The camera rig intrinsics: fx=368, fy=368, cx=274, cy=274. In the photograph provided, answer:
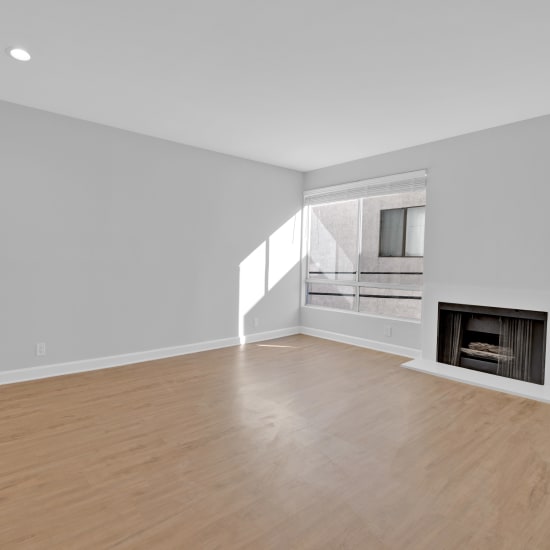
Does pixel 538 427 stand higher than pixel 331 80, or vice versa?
pixel 331 80

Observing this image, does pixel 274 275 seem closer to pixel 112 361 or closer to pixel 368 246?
pixel 368 246

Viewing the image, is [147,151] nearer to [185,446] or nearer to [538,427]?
[185,446]

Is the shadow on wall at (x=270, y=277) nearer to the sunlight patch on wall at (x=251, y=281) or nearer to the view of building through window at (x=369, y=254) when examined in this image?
the sunlight patch on wall at (x=251, y=281)

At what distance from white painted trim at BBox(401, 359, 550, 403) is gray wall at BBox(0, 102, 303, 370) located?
241cm

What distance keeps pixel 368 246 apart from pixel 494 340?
197 cm

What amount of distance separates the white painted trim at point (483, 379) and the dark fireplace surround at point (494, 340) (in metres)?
0.11

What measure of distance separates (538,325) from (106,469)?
156 inches

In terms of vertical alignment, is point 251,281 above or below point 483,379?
above

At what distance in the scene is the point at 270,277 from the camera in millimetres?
5641

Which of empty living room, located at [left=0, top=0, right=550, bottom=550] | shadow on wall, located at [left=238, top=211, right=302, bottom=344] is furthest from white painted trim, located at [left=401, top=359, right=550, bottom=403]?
shadow on wall, located at [left=238, top=211, right=302, bottom=344]

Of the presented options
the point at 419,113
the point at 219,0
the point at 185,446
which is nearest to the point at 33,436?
the point at 185,446

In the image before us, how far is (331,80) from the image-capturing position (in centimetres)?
286

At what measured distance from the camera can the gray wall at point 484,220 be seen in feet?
11.8

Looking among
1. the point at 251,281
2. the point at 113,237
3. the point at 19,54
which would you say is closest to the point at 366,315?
the point at 251,281
